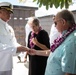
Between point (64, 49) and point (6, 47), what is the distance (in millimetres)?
1257

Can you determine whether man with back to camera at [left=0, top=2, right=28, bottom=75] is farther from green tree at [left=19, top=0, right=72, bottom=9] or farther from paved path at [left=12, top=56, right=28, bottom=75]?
paved path at [left=12, top=56, right=28, bottom=75]

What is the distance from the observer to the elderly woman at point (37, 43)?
443 centimetres

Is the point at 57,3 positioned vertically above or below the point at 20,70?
above

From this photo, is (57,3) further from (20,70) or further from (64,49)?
(20,70)

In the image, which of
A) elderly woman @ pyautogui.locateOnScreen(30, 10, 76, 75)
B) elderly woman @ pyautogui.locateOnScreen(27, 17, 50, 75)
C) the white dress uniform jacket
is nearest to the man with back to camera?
the white dress uniform jacket

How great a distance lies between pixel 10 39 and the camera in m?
3.61

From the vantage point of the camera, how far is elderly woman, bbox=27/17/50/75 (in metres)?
4.43

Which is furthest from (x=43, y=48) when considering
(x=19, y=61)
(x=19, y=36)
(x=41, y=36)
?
(x=19, y=36)

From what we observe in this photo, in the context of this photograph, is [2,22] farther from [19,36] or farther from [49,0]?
[19,36]

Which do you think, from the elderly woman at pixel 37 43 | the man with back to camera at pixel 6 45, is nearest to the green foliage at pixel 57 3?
the man with back to camera at pixel 6 45

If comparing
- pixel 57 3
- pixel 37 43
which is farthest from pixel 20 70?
pixel 57 3

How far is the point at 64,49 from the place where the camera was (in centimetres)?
238

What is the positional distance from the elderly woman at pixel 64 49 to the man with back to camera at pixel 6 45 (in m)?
0.95

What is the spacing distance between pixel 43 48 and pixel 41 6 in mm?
1879
